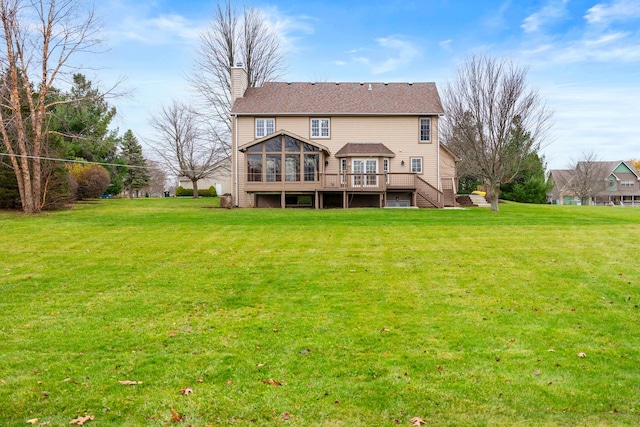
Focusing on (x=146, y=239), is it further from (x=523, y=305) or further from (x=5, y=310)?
(x=523, y=305)

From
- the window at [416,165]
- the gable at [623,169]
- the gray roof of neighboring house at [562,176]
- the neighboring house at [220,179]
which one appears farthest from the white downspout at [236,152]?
the gable at [623,169]

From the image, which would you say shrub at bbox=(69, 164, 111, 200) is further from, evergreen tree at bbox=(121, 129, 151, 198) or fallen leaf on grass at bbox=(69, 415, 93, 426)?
fallen leaf on grass at bbox=(69, 415, 93, 426)

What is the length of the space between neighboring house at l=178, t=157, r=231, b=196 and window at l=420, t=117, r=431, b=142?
1796cm

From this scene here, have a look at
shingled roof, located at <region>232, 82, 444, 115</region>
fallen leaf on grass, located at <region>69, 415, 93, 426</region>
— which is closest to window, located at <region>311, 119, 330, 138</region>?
shingled roof, located at <region>232, 82, 444, 115</region>

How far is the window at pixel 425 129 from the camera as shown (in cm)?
2627

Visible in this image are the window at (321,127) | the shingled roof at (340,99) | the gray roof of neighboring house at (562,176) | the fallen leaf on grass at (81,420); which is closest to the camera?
the fallen leaf on grass at (81,420)

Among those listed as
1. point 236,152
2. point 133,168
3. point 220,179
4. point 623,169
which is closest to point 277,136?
point 236,152

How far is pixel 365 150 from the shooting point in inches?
1002

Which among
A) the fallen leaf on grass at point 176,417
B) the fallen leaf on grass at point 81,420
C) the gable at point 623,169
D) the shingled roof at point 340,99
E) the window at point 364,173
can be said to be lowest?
the fallen leaf on grass at point 176,417

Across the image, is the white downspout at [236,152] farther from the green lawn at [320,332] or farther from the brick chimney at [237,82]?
the green lawn at [320,332]

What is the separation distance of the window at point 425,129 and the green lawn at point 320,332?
1523 centimetres

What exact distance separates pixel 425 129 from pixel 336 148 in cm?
519

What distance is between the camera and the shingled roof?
26.0 meters

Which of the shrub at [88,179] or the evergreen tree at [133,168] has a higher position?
the evergreen tree at [133,168]
